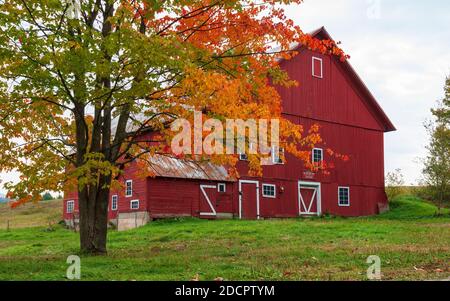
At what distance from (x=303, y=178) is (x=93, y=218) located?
21.1 metres

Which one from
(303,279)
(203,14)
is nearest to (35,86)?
(203,14)

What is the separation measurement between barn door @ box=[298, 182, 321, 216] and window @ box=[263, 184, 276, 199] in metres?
1.96

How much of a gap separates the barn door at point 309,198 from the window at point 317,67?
22.5ft

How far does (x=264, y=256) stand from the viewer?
1398 cm

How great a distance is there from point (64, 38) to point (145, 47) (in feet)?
7.31

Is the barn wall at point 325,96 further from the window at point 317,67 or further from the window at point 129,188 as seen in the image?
the window at point 129,188

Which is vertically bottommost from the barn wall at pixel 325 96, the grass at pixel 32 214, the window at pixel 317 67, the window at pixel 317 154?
the grass at pixel 32 214

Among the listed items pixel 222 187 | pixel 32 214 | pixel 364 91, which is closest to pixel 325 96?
pixel 364 91

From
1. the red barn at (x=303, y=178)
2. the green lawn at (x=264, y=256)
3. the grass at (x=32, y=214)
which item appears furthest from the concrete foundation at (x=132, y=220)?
the grass at (x=32, y=214)

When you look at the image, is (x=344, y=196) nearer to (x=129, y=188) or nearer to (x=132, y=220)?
(x=129, y=188)

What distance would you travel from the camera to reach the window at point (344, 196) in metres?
37.0

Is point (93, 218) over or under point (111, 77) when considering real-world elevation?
under

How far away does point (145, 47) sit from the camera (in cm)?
1218

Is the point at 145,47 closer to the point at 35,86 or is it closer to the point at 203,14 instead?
the point at 35,86
